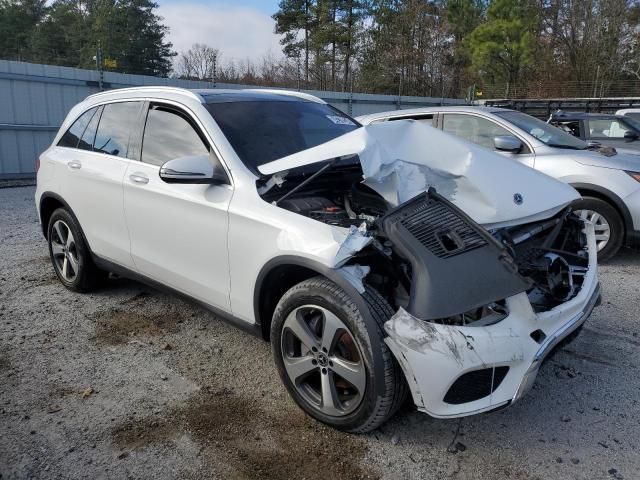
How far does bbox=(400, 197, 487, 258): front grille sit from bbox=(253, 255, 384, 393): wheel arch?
0.42 m

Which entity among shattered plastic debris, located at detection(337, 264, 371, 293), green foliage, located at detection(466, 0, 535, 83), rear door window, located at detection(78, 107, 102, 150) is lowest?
shattered plastic debris, located at detection(337, 264, 371, 293)

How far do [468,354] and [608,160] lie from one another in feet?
15.0

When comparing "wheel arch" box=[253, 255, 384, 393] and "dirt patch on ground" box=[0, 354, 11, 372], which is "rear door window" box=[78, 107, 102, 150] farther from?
"wheel arch" box=[253, 255, 384, 393]

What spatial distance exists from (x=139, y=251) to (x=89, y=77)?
34.9ft

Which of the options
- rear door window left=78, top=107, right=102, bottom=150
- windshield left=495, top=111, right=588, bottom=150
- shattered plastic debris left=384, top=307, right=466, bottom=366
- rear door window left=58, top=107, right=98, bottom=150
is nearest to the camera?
shattered plastic debris left=384, top=307, right=466, bottom=366

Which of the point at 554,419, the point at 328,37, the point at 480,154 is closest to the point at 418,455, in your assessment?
the point at 554,419

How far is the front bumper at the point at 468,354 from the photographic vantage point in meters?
2.31

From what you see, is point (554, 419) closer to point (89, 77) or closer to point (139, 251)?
point (139, 251)

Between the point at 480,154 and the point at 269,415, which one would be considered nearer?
the point at 269,415

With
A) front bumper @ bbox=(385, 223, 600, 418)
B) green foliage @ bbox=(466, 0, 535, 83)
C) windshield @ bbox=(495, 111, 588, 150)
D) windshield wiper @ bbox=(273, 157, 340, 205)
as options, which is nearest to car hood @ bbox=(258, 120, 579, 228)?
windshield wiper @ bbox=(273, 157, 340, 205)

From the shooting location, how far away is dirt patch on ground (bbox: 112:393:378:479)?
254cm

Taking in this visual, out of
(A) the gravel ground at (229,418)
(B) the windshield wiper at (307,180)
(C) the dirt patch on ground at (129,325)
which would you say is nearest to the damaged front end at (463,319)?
(A) the gravel ground at (229,418)

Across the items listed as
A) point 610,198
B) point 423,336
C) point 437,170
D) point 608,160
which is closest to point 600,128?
point 608,160

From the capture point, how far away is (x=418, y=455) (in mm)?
2643
